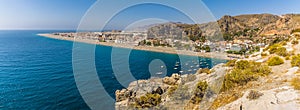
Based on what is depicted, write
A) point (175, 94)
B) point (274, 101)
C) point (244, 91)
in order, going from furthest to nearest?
point (175, 94)
point (244, 91)
point (274, 101)

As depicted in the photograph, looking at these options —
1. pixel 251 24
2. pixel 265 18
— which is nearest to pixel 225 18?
pixel 251 24

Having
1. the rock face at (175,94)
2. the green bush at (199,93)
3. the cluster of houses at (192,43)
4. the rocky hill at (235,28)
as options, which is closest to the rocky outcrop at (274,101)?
the rock face at (175,94)

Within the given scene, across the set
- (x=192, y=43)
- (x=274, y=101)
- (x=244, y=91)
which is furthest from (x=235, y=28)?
(x=274, y=101)

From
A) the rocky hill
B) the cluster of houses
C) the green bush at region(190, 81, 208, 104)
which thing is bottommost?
the green bush at region(190, 81, 208, 104)

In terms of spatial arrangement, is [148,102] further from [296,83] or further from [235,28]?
[235,28]

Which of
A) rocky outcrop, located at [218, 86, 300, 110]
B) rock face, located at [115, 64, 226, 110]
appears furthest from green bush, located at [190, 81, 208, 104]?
rocky outcrop, located at [218, 86, 300, 110]

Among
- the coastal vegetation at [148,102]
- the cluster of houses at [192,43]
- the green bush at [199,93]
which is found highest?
the cluster of houses at [192,43]

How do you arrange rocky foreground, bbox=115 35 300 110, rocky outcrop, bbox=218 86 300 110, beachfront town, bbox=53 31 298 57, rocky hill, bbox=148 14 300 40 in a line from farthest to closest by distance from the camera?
rocky hill, bbox=148 14 300 40 < beachfront town, bbox=53 31 298 57 < rocky foreground, bbox=115 35 300 110 < rocky outcrop, bbox=218 86 300 110

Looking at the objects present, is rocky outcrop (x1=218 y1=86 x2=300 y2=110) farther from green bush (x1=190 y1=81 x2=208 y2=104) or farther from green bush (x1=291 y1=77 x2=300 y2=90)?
green bush (x1=190 y1=81 x2=208 y2=104)

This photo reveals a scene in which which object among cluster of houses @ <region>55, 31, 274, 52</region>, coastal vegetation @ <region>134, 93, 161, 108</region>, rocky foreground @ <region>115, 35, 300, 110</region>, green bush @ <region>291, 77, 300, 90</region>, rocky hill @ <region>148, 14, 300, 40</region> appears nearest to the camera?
rocky foreground @ <region>115, 35, 300, 110</region>

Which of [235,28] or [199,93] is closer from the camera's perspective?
[199,93]

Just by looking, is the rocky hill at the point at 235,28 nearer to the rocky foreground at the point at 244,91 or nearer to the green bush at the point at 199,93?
the rocky foreground at the point at 244,91
